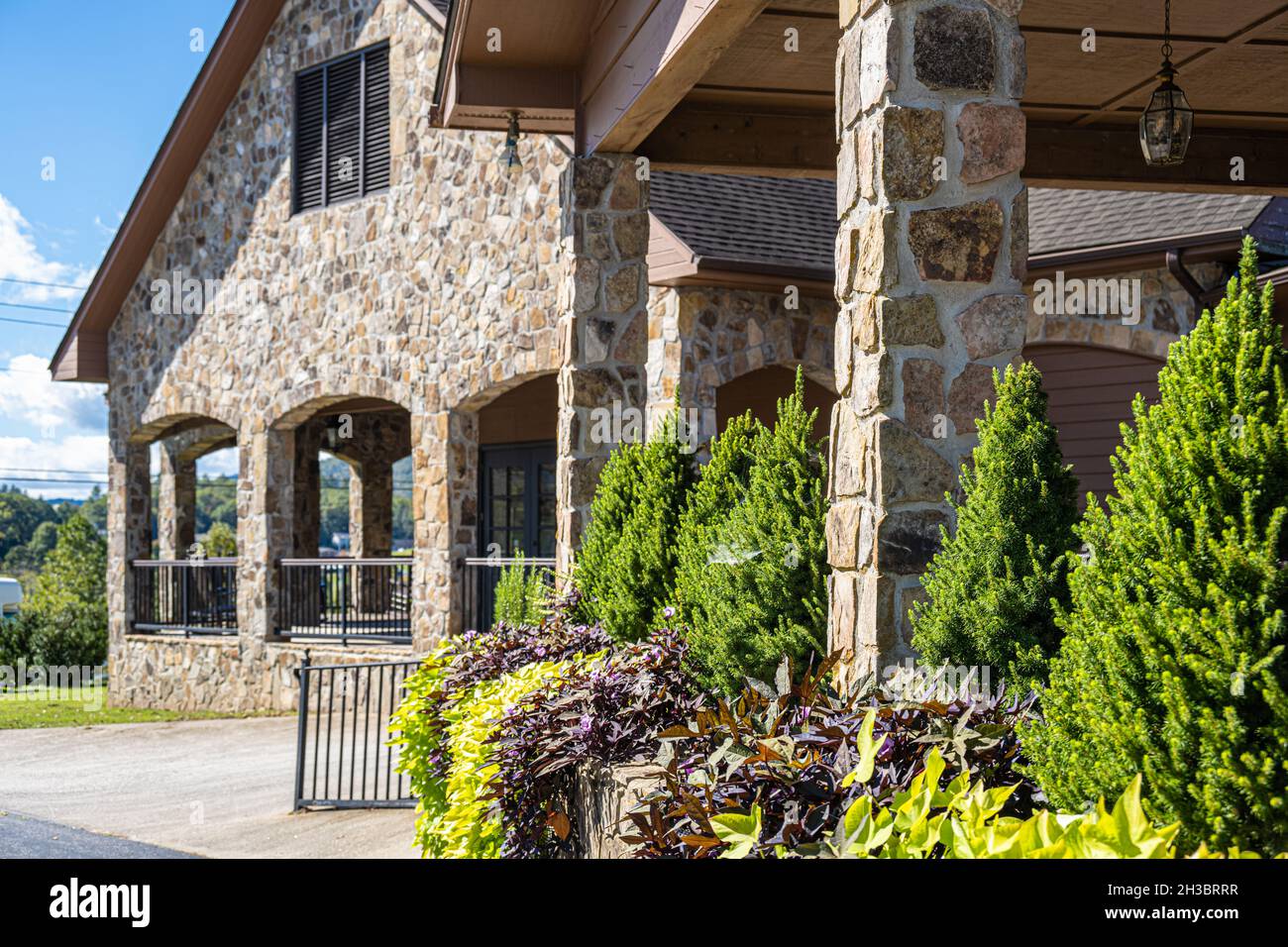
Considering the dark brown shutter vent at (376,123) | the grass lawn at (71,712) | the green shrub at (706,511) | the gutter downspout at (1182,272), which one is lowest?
the grass lawn at (71,712)

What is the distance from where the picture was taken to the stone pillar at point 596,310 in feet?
27.7

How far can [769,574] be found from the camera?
17.4 ft

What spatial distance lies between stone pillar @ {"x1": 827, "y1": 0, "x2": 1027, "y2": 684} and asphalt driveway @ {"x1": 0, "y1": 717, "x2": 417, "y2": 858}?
406 cm

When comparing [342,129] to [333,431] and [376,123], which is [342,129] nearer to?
[376,123]

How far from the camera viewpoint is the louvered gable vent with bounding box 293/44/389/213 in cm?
1530

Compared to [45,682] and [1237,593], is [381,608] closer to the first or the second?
[45,682]

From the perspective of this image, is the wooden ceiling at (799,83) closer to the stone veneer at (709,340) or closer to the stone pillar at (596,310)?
the stone pillar at (596,310)

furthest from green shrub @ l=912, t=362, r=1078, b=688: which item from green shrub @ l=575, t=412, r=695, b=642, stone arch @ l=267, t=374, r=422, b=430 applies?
stone arch @ l=267, t=374, r=422, b=430

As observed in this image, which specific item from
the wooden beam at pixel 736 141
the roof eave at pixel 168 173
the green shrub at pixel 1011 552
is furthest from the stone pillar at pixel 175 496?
the green shrub at pixel 1011 552

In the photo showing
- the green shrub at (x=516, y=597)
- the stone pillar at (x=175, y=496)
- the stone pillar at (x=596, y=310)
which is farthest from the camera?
the stone pillar at (x=175, y=496)

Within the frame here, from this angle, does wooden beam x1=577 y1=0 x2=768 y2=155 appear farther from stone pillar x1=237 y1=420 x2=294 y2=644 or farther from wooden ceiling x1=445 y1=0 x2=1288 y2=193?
stone pillar x1=237 y1=420 x2=294 y2=644

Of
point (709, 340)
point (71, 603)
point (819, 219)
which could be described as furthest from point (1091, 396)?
point (71, 603)

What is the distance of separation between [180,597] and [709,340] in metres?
9.68

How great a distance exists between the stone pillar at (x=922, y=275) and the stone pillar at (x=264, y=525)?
42.9ft
